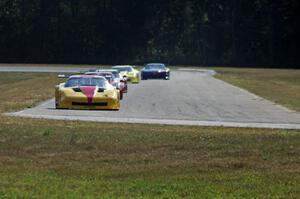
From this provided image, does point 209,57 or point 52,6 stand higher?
point 52,6

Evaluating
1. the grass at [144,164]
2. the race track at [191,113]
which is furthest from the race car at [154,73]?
the grass at [144,164]

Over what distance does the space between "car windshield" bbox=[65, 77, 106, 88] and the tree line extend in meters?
78.5

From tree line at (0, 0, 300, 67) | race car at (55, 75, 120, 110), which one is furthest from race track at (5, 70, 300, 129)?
tree line at (0, 0, 300, 67)

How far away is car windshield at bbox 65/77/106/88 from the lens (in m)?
27.7

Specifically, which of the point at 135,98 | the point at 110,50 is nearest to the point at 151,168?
the point at 135,98

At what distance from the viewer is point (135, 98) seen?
3425cm

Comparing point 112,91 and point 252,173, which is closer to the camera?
point 252,173

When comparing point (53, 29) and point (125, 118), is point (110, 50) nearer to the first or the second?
point (53, 29)

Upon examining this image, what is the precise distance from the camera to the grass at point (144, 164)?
9.11 metres

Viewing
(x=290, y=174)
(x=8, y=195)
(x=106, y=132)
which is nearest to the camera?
(x=8, y=195)

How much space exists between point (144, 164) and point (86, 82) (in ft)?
55.6

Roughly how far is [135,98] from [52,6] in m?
80.4

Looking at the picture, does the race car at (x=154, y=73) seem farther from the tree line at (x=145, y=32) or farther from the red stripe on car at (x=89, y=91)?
the tree line at (x=145, y=32)

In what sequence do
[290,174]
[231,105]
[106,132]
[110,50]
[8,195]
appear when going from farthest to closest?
1. [110,50]
2. [231,105]
3. [106,132]
4. [290,174]
5. [8,195]
